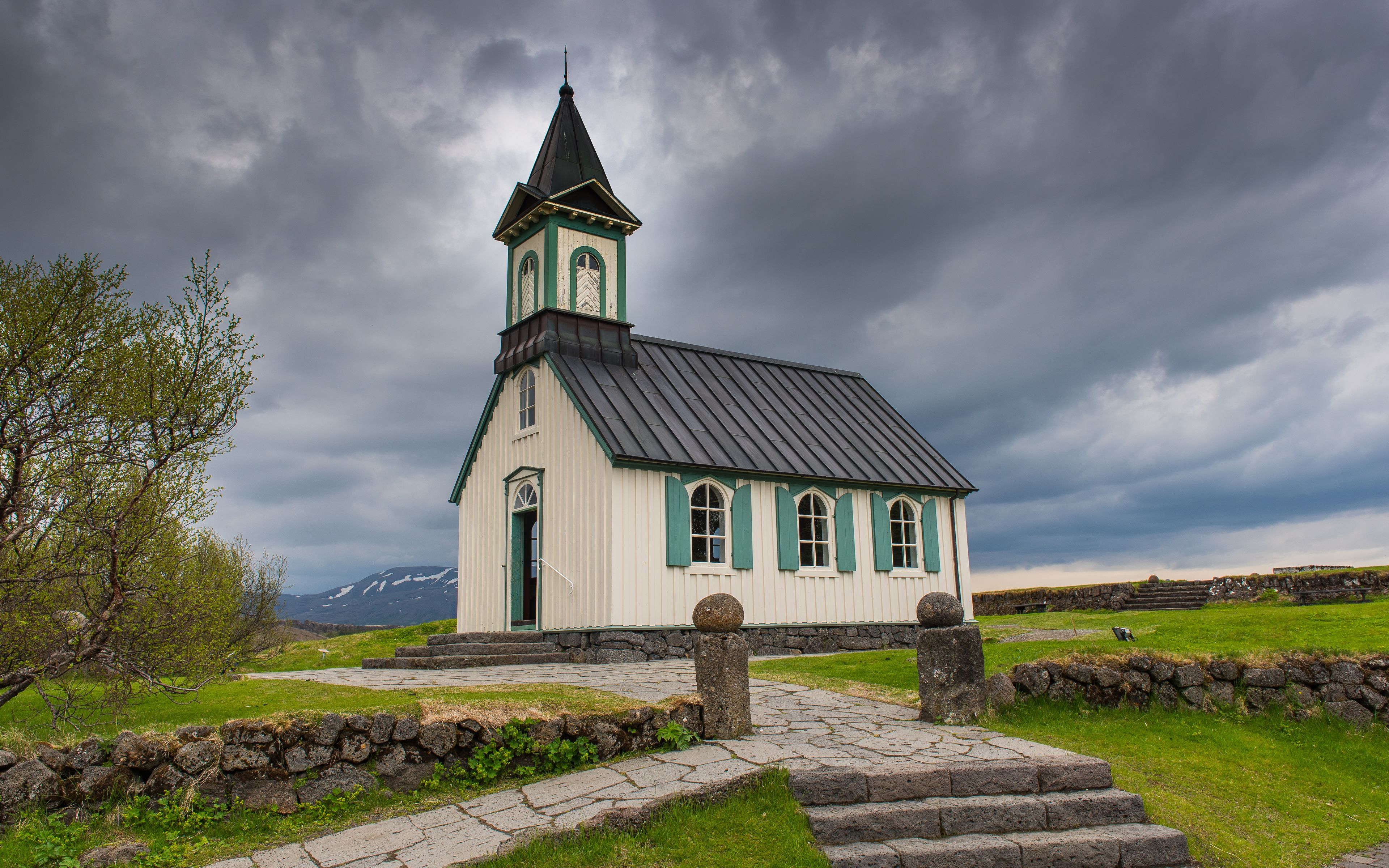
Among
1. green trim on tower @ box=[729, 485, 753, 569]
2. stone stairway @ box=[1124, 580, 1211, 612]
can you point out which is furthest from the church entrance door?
stone stairway @ box=[1124, 580, 1211, 612]

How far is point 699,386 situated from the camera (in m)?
19.6

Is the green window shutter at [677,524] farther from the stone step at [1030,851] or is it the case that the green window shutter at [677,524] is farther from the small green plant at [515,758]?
the stone step at [1030,851]

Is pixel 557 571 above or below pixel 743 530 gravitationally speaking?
below

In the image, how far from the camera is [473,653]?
49.7 ft

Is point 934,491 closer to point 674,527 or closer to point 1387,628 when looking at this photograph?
point 674,527

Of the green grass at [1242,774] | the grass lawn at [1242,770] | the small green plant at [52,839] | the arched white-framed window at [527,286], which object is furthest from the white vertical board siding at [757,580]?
the small green plant at [52,839]

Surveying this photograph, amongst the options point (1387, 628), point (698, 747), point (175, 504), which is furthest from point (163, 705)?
point (1387, 628)

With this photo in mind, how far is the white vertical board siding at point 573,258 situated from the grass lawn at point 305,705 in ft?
33.6

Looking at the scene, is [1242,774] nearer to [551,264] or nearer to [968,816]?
[968,816]

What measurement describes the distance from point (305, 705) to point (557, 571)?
8.67 metres

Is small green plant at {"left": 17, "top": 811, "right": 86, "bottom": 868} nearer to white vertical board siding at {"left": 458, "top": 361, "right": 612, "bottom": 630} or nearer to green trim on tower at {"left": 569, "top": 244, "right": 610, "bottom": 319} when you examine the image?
white vertical board siding at {"left": 458, "top": 361, "right": 612, "bottom": 630}

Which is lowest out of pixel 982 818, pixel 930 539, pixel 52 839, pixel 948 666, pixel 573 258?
pixel 982 818

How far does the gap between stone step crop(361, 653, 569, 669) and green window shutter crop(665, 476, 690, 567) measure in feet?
10.1

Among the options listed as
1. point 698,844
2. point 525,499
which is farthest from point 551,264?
point 698,844
